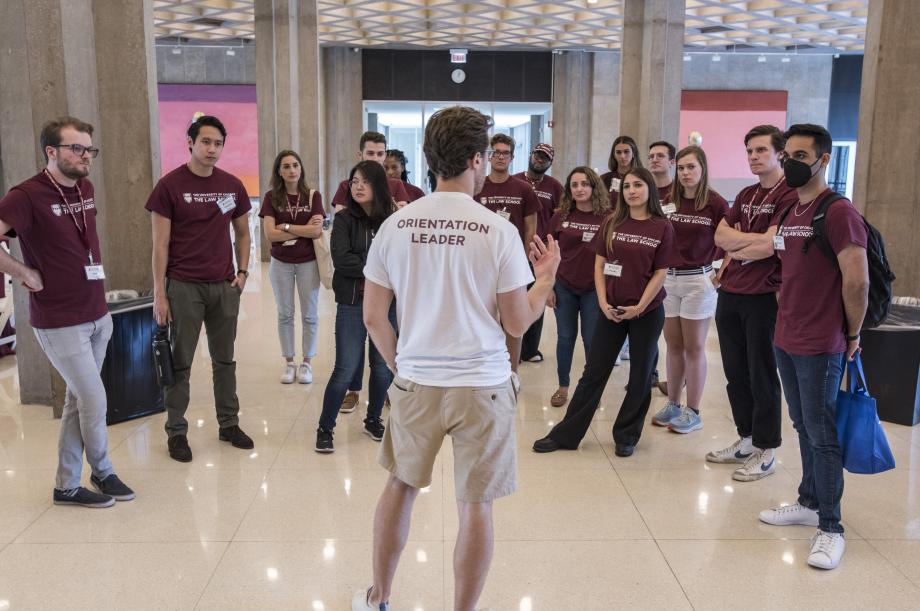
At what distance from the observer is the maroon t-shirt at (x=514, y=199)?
202 inches

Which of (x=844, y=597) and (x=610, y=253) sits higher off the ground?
(x=610, y=253)

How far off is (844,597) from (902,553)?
0.50 meters

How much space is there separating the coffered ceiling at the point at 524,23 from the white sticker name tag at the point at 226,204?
1167 centimetres

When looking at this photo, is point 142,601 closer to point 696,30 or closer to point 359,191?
point 359,191

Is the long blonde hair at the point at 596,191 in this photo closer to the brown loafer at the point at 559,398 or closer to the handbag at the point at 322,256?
the brown loafer at the point at 559,398

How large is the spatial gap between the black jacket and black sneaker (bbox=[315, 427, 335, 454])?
70 cm

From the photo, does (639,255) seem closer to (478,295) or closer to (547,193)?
(478,295)

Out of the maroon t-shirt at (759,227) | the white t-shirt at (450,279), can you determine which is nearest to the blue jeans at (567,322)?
the maroon t-shirt at (759,227)

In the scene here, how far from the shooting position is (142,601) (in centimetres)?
245

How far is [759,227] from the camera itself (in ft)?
A: 11.3

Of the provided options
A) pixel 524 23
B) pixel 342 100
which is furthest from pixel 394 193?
pixel 342 100

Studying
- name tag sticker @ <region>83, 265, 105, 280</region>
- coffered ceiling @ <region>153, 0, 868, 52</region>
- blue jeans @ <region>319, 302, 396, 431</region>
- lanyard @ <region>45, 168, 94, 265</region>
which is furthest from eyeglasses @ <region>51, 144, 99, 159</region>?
coffered ceiling @ <region>153, 0, 868, 52</region>

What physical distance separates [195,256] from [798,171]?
2740mm

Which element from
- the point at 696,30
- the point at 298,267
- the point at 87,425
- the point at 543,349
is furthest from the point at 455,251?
the point at 696,30
